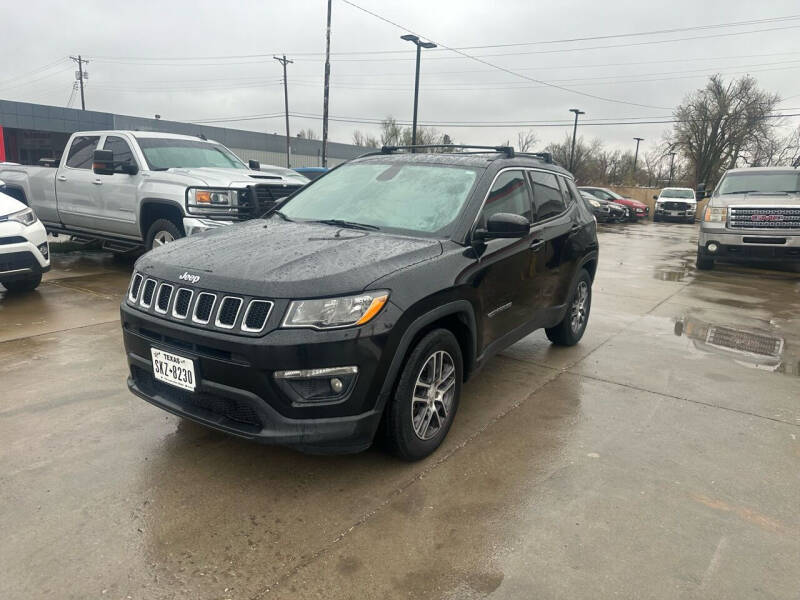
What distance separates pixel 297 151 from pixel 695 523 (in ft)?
171

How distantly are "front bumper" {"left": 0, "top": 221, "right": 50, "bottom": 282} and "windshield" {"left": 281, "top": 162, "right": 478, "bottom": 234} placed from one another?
3.89 metres

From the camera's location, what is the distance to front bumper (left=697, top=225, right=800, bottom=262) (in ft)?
32.9

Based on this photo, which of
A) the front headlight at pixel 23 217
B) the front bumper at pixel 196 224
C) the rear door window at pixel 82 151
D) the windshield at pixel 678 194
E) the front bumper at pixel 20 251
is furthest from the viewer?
the windshield at pixel 678 194

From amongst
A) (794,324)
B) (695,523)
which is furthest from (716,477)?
(794,324)

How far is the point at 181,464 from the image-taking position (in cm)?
313

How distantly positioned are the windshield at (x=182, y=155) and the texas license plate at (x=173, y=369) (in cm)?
548

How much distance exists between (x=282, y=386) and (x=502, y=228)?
1.59 meters

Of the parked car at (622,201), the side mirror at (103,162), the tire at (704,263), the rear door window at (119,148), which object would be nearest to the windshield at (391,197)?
the side mirror at (103,162)

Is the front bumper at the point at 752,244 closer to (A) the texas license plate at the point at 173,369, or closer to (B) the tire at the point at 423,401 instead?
(B) the tire at the point at 423,401

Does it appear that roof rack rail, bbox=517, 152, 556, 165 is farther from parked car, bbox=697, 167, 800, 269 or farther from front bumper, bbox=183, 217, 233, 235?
parked car, bbox=697, 167, 800, 269

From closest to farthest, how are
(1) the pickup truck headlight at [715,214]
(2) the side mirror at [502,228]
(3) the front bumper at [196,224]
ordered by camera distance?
(2) the side mirror at [502,228]
(3) the front bumper at [196,224]
(1) the pickup truck headlight at [715,214]

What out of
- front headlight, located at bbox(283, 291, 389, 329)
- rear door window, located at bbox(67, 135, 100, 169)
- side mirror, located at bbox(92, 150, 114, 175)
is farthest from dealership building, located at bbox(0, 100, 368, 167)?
front headlight, located at bbox(283, 291, 389, 329)

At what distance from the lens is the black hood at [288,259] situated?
105 inches

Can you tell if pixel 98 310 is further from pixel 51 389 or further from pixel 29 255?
pixel 51 389
